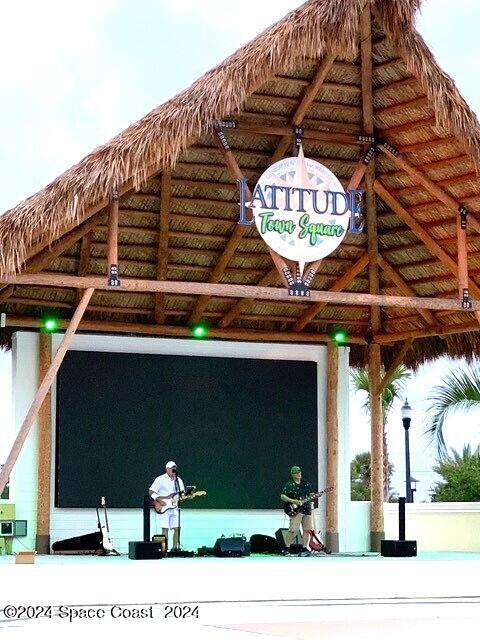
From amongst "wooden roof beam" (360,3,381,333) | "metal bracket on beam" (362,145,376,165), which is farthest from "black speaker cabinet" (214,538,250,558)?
"metal bracket on beam" (362,145,376,165)

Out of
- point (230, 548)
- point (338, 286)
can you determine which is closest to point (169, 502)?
point (230, 548)

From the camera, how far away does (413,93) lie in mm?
12945

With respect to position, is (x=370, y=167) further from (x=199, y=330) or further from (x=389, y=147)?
(x=199, y=330)

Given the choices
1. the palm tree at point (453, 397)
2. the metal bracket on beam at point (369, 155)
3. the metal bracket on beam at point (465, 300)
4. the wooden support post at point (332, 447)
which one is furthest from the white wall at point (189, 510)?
the palm tree at point (453, 397)

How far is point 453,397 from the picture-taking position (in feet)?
68.4

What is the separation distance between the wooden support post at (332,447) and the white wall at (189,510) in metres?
0.08

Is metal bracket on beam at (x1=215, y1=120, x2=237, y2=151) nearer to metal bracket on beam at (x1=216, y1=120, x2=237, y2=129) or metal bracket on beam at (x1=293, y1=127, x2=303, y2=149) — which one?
metal bracket on beam at (x1=216, y1=120, x2=237, y2=129)

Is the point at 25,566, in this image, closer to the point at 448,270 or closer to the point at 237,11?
the point at 448,270

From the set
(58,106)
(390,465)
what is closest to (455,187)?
(390,465)

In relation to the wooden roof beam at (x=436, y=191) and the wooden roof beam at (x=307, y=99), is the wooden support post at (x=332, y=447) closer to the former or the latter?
the wooden roof beam at (x=436, y=191)

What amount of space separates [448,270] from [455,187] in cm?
195

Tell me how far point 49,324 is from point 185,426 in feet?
6.58

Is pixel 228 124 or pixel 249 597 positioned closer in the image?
pixel 249 597

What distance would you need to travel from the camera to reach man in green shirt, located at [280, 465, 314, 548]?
581 inches
